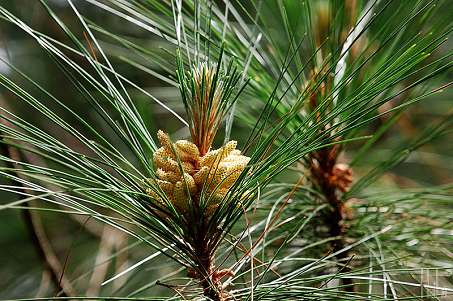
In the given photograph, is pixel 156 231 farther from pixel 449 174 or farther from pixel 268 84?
pixel 449 174

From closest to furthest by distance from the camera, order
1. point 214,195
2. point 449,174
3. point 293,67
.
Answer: point 214,195, point 293,67, point 449,174

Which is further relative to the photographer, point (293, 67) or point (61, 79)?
point (61, 79)

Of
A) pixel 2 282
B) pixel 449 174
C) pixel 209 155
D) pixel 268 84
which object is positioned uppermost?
pixel 449 174

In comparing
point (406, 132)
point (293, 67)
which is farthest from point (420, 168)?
point (293, 67)

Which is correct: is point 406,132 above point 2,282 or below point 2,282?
above

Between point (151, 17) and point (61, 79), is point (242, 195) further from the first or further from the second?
point (61, 79)

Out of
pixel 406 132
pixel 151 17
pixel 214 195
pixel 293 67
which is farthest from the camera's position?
pixel 406 132
